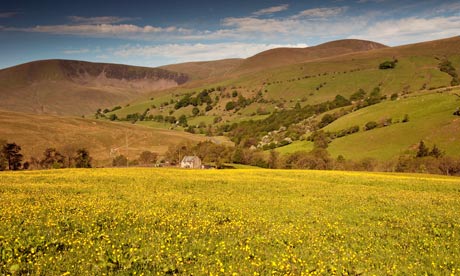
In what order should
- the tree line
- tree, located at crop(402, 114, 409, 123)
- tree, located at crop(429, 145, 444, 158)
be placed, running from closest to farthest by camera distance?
the tree line, tree, located at crop(429, 145, 444, 158), tree, located at crop(402, 114, 409, 123)

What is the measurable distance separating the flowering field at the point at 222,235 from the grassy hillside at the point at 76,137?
10937cm

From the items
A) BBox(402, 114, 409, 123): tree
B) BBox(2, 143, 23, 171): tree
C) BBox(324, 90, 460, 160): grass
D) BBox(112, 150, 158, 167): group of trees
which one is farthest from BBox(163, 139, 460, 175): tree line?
BBox(2, 143, 23, 171): tree

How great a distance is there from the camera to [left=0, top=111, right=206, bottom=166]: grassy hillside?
135 m

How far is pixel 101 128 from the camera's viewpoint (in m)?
183

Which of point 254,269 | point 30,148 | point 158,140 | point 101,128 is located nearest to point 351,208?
point 254,269

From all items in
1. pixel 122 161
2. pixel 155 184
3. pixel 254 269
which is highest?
pixel 254 269

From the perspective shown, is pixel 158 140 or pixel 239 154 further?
pixel 158 140

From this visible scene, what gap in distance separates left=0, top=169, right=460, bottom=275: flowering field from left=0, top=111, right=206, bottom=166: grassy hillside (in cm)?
10937

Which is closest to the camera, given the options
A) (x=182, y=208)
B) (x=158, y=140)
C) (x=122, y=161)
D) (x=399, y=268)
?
(x=399, y=268)

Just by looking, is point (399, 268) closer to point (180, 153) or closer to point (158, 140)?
point (180, 153)

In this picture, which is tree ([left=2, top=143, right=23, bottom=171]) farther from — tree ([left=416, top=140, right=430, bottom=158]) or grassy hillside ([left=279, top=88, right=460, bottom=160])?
tree ([left=416, top=140, right=430, bottom=158])

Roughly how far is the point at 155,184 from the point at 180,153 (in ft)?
290

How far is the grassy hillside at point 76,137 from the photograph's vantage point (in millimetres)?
135000

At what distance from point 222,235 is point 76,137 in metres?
158
